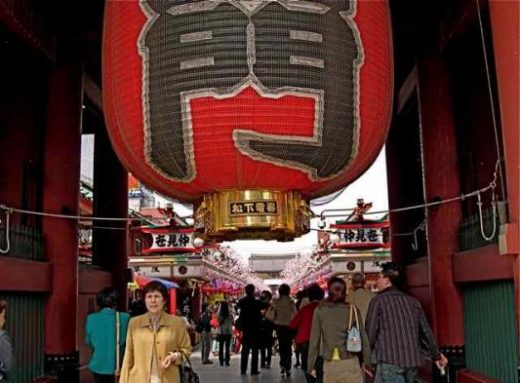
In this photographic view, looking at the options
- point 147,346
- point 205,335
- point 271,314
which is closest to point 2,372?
point 147,346

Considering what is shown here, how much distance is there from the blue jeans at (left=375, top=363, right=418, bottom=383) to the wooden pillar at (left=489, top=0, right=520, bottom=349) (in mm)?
1100

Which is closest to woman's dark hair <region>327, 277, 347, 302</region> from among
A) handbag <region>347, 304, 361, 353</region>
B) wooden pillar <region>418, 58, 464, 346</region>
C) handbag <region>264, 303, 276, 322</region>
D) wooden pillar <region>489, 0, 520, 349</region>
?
handbag <region>347, 304, 361, 353</region>

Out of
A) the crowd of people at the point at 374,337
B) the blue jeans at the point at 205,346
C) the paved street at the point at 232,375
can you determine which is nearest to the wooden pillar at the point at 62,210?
the paved street at the point at 232,375

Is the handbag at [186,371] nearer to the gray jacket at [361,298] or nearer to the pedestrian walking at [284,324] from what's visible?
the gray jacket at [361,298]

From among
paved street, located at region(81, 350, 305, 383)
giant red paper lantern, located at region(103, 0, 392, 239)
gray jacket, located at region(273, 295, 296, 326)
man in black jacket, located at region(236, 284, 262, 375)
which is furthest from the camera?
gray jacket, located at region(273, 295, 296, 326)

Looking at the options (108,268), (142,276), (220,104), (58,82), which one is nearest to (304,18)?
(220,104)

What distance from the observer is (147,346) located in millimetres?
4461

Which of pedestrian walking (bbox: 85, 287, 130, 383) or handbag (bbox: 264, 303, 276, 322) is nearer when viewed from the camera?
pedestrian walking (bbox: 85, 287, 130, 383)

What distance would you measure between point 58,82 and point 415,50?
15.0ft

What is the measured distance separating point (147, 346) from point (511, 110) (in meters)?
2.69

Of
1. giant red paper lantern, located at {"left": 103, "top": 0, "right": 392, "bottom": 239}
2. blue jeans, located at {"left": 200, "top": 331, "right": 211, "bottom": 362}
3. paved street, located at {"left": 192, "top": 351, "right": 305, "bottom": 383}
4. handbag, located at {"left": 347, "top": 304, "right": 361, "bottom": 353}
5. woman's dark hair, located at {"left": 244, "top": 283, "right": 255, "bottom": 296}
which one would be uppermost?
giant red paper lantern, located at {"left": 103, "top": 0, "right": 392, "bottom": 239}

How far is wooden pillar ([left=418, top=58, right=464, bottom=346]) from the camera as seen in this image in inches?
305

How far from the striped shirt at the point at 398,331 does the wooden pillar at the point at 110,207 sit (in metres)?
7.44

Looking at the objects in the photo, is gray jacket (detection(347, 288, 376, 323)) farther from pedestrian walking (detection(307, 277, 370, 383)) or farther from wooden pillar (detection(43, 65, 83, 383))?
wooden pillar (detection(43, 65, 83, 383))
